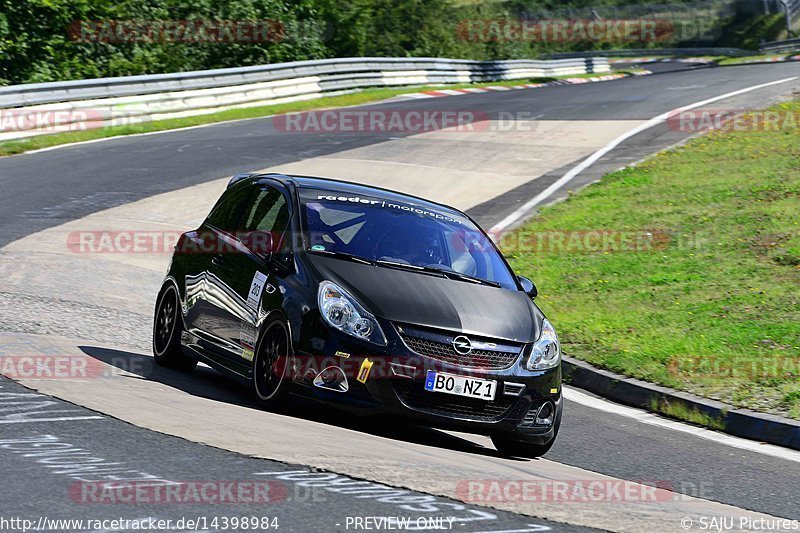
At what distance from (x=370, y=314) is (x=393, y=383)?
1.55 feet

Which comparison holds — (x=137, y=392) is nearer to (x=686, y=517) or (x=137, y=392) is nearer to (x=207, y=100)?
(x=686, y=517)

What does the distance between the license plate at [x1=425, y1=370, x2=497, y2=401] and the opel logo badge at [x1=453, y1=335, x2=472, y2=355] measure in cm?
16

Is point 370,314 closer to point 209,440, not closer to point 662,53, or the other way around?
point 209,440

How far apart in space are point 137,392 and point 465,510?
311 centimetres

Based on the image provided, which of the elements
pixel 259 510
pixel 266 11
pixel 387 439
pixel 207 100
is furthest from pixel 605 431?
pixel 266 11

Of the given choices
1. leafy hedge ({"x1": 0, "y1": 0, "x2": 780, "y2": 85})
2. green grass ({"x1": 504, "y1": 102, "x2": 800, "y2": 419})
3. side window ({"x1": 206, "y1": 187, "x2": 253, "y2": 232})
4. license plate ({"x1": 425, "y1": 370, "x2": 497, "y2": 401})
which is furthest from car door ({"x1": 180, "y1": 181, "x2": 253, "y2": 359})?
leafy hedge ({"x1": 0, "y1": 0, "x2": 780, "y2": 85})

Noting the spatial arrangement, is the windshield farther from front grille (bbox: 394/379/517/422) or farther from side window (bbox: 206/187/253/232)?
front grille (bbox: 394/379/517/422)

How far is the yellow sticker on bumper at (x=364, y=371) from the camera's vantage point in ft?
23.6

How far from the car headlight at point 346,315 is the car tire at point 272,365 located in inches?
12.7

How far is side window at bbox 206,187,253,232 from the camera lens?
925cm

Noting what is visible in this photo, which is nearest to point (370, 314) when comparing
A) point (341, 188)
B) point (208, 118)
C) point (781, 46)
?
point (341, 188)

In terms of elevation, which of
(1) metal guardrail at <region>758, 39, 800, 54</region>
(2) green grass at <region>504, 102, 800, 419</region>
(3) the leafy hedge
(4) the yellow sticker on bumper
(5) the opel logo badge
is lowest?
(2) green grass at <region>504, 102, 800, 419</region>

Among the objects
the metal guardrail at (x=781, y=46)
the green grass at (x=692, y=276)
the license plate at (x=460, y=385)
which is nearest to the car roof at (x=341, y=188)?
the license plate at (x=460, y=385)

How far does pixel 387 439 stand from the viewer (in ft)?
24.2
